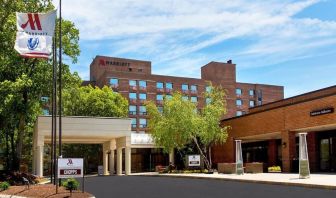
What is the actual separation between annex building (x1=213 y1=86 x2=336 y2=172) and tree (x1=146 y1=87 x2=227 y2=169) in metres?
2.55

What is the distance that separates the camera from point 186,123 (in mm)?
43375

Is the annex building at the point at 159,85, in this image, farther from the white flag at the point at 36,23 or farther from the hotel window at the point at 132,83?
the white flag at the point at 36,23

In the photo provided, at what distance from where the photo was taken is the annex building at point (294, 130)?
34147mm

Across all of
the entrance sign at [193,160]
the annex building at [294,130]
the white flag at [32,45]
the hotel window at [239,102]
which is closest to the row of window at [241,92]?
the hotel window at [239,102]

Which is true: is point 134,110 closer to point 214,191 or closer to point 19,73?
point 19,73

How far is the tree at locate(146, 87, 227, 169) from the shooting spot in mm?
43531

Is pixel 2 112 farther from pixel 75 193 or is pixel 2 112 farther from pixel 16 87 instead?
pixel 75 193

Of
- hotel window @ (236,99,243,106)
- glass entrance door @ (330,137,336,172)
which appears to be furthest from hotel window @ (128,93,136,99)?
glass entrance door @ (330,137,336,172)

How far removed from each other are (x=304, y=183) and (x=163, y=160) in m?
47.6

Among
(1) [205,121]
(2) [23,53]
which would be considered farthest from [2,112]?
(1) [205,121]

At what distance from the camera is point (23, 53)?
82.3 feet

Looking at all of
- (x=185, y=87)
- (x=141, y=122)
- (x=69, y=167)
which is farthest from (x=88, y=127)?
(x=185, y=87)

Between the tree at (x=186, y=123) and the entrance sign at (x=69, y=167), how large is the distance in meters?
24.9

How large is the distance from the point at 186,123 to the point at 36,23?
20.6 m
